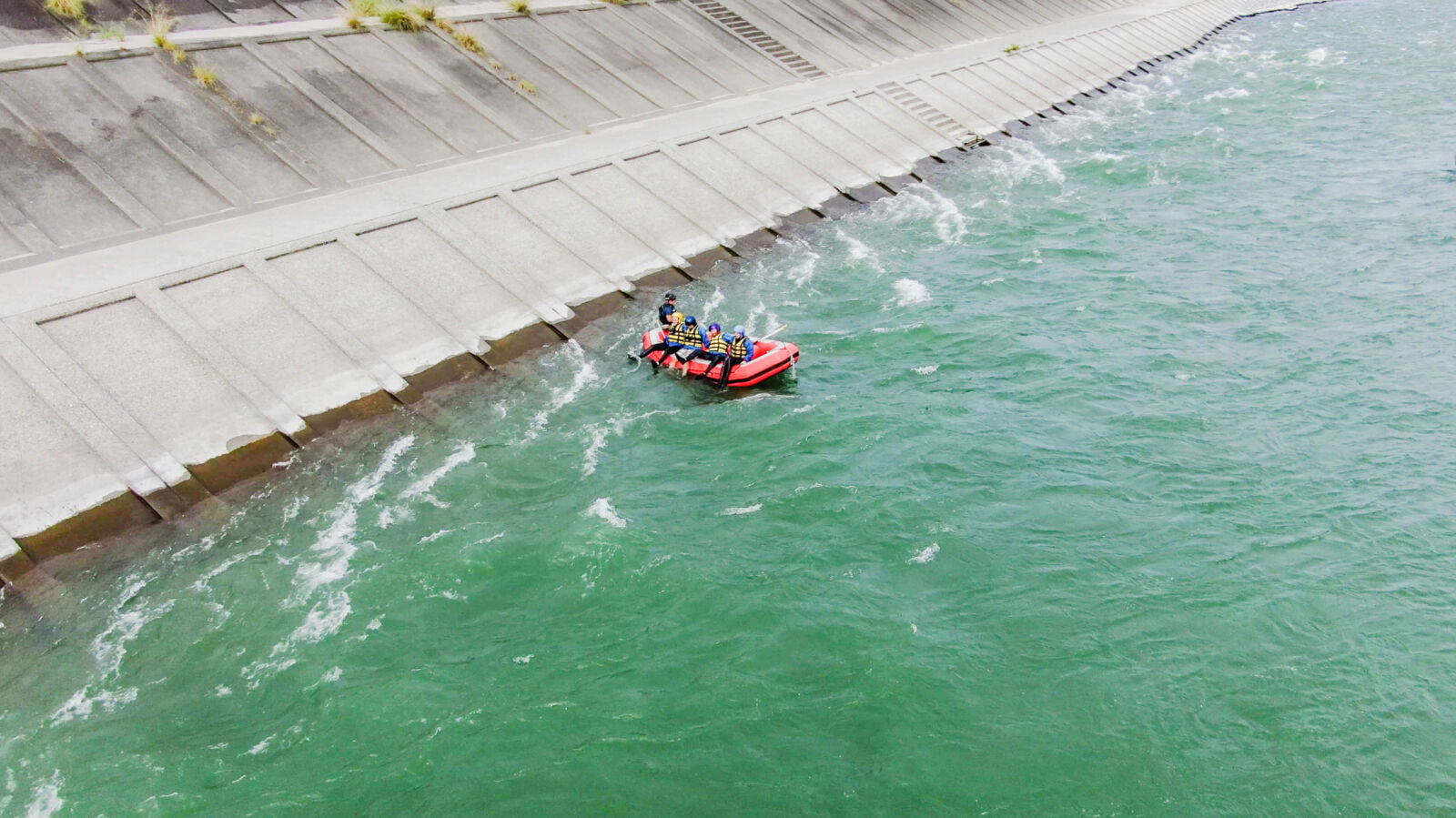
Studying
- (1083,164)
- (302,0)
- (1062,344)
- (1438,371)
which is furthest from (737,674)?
(1083,164)

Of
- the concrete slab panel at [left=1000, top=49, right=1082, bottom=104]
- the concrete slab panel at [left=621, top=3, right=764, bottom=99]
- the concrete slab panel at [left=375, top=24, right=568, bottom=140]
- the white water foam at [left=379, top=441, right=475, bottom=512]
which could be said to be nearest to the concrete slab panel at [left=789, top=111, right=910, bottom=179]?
the concrete slab panel at [left=621, top=3, right=764, bottom=99]

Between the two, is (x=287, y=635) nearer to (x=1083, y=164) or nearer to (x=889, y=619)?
(x=889, y=619)

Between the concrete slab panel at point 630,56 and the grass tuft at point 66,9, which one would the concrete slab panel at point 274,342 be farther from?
the concrete slab panel at point 630,56

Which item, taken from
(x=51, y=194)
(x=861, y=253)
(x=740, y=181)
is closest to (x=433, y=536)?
(x=51, y=194)

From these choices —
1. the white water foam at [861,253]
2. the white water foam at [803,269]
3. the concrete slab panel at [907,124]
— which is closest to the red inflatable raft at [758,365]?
the white water foam at [803,269]

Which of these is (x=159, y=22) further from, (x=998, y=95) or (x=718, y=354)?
(x=998, y=95)

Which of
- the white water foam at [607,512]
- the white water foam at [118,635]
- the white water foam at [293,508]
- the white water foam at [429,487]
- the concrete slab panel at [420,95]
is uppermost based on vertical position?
the concrete slab panel at [420,95]
